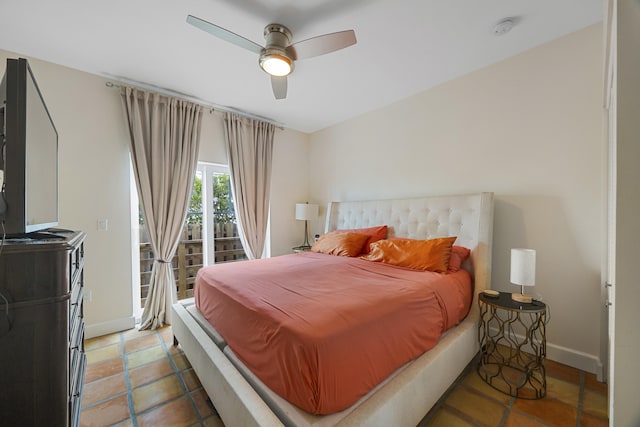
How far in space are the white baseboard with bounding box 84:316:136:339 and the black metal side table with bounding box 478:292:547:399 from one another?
3538 mm

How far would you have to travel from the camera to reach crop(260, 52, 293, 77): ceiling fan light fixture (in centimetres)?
191

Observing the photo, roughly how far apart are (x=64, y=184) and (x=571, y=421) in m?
4.49

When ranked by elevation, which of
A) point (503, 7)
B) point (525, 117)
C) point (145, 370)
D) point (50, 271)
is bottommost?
point (145, 370)

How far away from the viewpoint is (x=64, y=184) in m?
2.47

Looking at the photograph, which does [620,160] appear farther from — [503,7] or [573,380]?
[573,380]

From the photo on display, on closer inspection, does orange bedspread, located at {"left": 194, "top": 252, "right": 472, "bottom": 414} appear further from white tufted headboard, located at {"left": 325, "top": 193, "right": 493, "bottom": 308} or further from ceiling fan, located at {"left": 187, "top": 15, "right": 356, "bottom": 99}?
ceiling fan, located at {"left": 187, "top": 15, "right": 356, "bottom": 99}

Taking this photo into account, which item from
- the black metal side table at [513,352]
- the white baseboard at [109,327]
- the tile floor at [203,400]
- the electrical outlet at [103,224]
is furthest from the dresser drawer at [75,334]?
the black metal side table at [513,352]

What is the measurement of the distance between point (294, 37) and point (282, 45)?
220mm

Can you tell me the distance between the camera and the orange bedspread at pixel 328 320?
108cm

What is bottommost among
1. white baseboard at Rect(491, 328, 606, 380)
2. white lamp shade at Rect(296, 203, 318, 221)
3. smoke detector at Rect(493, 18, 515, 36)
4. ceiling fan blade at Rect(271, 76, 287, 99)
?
white baseboard at Rect(491, 328, 606, 380)

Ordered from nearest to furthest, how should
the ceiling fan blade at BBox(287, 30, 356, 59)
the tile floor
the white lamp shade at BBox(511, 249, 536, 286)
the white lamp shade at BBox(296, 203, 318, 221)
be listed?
the tile floor → the ceiling fan blade at BBox(287, 30, 356, 59) → the white lamp shade at BBox(511, 249, 536, 286) → the white lamp shade at BBox(296, 203, 318, 221)

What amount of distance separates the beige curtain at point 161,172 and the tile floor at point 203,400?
0.85 metres

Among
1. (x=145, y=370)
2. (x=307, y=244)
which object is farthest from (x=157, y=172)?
(x=307, y=244)

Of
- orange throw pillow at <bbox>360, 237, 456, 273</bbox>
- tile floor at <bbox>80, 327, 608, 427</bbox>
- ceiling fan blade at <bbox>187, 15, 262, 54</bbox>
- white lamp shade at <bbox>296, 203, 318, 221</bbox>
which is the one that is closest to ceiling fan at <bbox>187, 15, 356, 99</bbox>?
ceiling fan blade at <bbox>187, 15, 262, 54</bbox>
